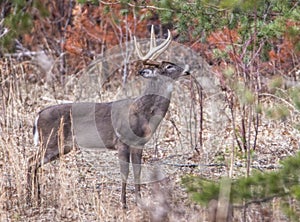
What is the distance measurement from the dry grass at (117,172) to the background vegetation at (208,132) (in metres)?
0.02

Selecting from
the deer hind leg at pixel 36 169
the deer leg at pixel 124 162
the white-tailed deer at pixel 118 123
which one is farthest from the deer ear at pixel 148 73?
the deer hind leg at pixel 36 169

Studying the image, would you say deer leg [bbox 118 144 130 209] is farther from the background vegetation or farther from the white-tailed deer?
the background vegetation

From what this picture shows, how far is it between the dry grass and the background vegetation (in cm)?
2

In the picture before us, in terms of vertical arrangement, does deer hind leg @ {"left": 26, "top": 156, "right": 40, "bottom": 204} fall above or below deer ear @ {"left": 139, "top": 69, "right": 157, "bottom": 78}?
below

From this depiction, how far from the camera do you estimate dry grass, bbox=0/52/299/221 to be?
601 cm

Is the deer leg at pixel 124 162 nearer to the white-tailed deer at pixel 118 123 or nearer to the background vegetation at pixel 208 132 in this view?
the white-tailed deer at pixel 118 123

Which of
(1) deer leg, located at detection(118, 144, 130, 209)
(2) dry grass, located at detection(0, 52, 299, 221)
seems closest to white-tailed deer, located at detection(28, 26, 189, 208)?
(1) deer leg, located at detection(118, 144, 130, 209)

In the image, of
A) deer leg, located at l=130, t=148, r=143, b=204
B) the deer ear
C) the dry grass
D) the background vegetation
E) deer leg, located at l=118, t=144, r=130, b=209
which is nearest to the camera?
the background vegetation

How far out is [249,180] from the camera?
15.9ft

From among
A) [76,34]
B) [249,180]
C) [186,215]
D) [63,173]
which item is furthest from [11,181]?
[76,34]

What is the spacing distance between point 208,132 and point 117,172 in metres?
2.28

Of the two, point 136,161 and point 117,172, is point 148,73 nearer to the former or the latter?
point 136,161

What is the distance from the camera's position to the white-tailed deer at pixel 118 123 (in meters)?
7.39

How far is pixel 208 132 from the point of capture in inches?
396
